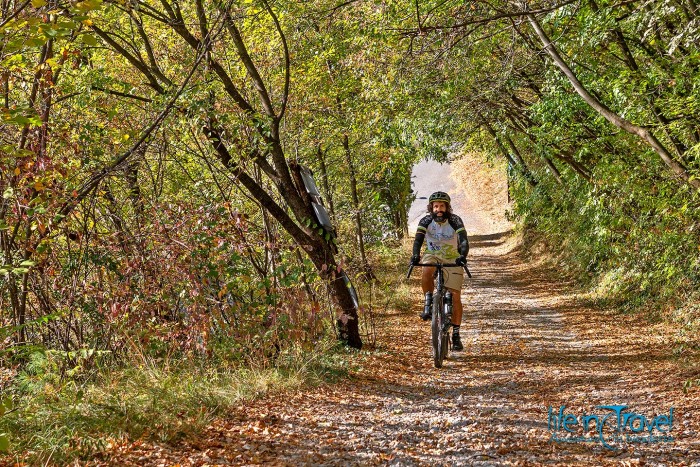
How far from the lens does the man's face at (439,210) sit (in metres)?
9.06

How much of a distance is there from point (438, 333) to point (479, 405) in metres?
2.14

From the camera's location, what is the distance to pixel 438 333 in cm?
873

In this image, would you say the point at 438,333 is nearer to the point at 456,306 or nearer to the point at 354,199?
the point at 456,306

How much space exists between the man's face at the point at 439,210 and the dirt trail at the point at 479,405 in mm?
1953

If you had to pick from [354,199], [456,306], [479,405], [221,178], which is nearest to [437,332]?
[456,306]

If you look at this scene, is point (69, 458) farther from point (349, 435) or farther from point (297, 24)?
point (297, 24)

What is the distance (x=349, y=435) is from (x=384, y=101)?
7733 mm

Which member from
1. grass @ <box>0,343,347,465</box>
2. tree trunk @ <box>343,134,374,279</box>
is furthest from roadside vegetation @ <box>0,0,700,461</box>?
tree trunk @ <box>343,134,374,279</box>

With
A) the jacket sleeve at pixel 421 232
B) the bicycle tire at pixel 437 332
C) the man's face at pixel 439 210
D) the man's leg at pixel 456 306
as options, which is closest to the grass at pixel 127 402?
the bicycle tire at pixel 437 332

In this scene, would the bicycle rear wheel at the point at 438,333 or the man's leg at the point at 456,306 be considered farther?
the man's leg at the point at 456,306

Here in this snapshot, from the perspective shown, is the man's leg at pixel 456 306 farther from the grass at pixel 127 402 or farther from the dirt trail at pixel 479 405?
the grass at pixel 127 402

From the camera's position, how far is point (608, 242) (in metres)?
13.7

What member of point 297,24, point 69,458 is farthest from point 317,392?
point 297,24

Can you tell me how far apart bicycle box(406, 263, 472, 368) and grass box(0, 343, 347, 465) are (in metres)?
1.76
